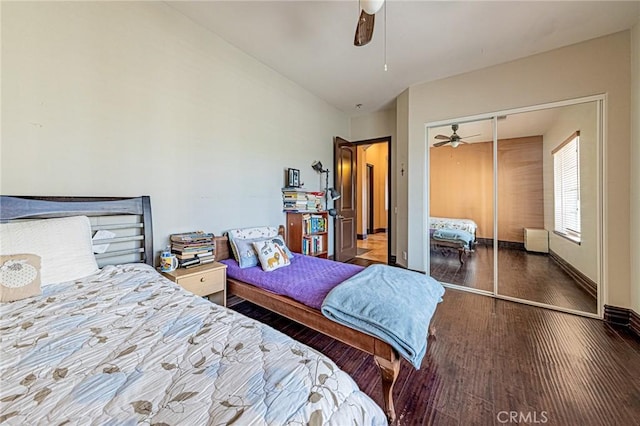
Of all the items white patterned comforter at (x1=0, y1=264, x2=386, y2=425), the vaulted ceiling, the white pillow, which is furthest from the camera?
the vaulted ceiling

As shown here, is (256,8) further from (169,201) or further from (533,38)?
(533,38)

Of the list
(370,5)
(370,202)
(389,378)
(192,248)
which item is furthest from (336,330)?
(370,202)

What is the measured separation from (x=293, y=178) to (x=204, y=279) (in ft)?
6.10

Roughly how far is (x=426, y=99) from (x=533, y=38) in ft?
4.01

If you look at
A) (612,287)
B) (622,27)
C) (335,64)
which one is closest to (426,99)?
(335,64)

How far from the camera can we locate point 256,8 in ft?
7.24

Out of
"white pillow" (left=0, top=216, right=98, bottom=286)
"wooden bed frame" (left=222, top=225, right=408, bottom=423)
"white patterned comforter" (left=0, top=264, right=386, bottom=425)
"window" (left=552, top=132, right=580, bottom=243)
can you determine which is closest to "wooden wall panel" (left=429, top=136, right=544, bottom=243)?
"window" (left=552, top=132, right=580, bottom=243)

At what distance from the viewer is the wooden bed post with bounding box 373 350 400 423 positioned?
4.48ft

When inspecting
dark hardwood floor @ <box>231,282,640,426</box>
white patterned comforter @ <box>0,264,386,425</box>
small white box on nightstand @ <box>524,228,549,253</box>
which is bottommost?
dark hardwood floor @ <box>231,282,640,426</box>

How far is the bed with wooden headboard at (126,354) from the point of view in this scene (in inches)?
25.9

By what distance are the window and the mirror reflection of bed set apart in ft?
0.05

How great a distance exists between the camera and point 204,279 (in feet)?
7.06

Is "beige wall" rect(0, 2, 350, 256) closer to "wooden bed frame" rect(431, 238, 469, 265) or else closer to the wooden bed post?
the wooden bed post

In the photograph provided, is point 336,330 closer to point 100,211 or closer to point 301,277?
point 301,277
